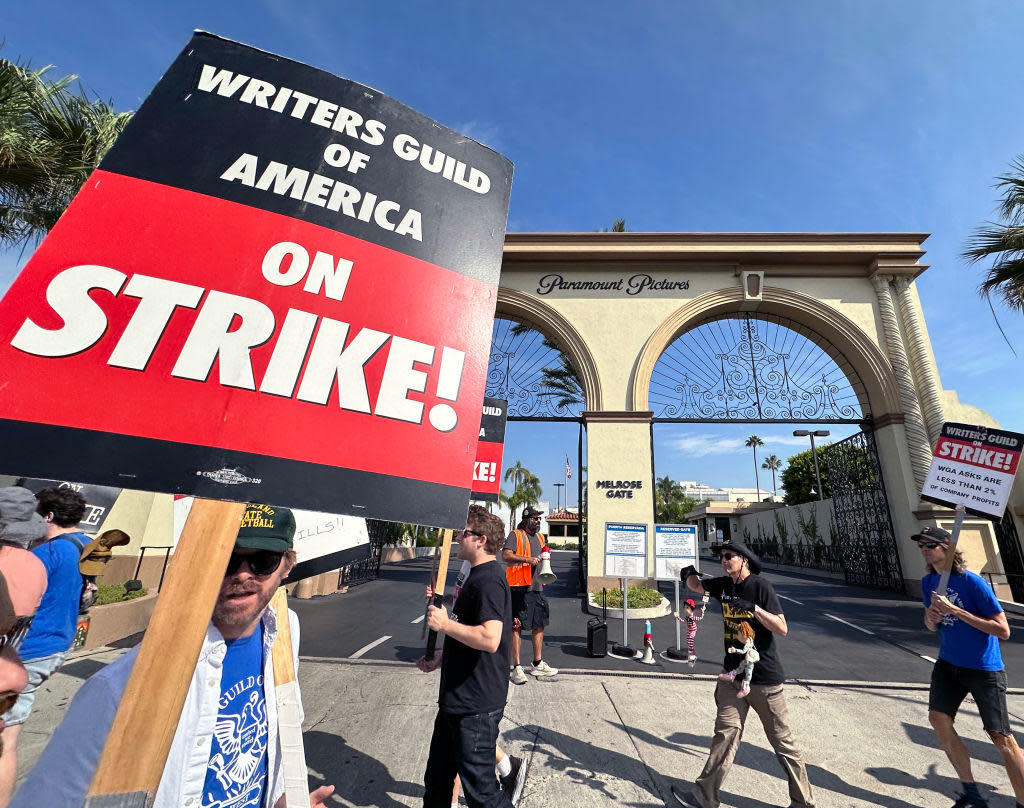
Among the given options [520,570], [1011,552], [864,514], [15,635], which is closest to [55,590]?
[15,635]

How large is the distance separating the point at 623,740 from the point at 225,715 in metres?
3.73

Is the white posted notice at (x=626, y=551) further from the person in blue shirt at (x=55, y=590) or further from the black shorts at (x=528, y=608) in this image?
the person in blue shirt at (x=55, y=590)

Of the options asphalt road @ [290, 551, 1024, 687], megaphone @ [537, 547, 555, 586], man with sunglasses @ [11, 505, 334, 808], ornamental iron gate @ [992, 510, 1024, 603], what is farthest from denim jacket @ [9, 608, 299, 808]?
ornamental iron gate @ [992, 510, 1024, 603]

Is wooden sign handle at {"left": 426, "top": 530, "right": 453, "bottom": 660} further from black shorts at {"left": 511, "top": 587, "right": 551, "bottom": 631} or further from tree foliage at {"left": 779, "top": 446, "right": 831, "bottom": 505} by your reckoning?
tree foliage at {"left": 779, "top": 446, "right": 831, "bottom": 505}

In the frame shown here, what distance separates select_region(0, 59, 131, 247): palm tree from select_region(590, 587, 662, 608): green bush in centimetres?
1209

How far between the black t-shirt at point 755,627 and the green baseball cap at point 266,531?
3.02m

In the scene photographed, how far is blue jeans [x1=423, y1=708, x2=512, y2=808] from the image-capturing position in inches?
88.7

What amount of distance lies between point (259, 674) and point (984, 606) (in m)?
4.53

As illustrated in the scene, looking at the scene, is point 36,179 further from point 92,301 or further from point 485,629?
point 485,629

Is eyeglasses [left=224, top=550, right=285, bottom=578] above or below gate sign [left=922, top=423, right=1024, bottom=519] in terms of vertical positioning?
below

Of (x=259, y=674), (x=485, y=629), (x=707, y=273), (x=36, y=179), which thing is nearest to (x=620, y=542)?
(x=485, y=629)

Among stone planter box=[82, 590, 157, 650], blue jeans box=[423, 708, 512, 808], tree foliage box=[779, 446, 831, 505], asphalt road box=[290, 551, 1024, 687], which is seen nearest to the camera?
blue jeans box=[423, 708, 512, 808]

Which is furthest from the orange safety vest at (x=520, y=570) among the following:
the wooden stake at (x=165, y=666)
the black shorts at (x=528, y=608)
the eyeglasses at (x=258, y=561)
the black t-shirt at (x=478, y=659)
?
the wooden stake at (x=165, y=666)

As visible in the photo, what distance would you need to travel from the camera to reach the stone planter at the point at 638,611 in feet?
30.2
